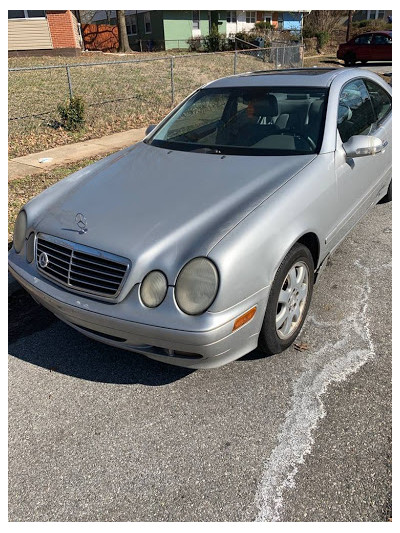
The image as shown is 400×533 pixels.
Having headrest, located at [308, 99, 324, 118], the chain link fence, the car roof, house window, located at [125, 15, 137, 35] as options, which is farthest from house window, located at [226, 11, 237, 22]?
headrest, located at [308, 99, 324, 118]

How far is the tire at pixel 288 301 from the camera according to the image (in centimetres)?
243

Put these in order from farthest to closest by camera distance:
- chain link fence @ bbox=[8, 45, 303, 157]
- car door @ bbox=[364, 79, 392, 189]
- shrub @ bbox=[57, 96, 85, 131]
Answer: shrub @ bbox=[57, 96, 85, 131], chain link fence @ bbox=[8, 45, 303, 157], car door @ bbox=[364, 79, 392, 189]

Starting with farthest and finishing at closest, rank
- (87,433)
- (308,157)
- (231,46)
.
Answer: (231,46) < (308,157) < (87,433)

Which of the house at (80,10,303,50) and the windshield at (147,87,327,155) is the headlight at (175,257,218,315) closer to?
the windshield at (147,87,327,155)

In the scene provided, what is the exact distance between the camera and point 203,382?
2609mm

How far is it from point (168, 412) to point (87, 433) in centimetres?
45

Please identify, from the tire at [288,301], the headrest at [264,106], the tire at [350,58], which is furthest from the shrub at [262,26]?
the tire at [288,301]

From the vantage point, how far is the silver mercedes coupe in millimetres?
2168

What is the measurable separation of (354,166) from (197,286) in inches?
73.7

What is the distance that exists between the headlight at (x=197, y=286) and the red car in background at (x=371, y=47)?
24468 mm

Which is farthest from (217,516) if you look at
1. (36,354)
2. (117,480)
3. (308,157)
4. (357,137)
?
(357,137)

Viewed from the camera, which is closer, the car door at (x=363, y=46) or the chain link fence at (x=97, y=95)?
the chain link fence at (x=97, y=95)

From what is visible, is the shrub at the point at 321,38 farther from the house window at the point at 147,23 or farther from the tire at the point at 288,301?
the tire at the point at 288,301

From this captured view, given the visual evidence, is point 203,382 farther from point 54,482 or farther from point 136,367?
point 54,482
